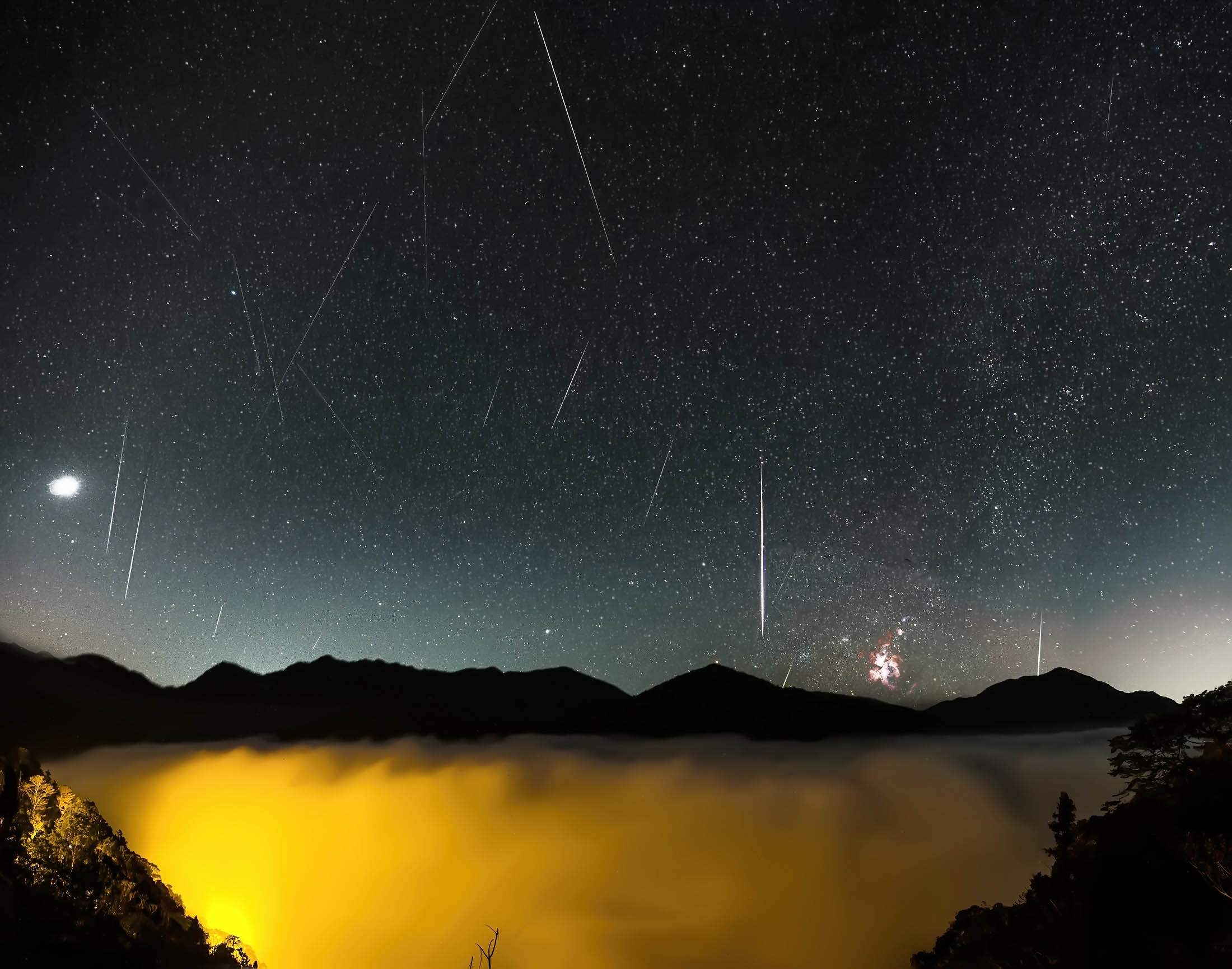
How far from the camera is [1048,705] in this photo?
101 meters

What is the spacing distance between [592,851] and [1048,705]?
8018 centimetres

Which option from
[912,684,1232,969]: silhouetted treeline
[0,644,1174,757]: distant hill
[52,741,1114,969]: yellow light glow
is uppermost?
[912,684,1232,969]: silhouetted treeline

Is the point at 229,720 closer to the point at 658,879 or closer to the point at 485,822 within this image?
the point at 485,822

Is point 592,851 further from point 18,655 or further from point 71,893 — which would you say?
point 18,655

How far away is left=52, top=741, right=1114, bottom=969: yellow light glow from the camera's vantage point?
47656 mm

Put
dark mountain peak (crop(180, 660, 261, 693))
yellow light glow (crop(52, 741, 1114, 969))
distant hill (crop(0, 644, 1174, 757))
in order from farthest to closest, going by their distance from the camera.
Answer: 1. dark mountain peak (crop(180, 660, 261, 693))
2. distant hill (crop(0, 644, 1174, 757))
3. yellow light glow (crop(52, 741, 1114, 969))

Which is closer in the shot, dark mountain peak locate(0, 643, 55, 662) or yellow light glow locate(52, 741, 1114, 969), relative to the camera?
yellow light glow locate(52, 741, 1114, 969)

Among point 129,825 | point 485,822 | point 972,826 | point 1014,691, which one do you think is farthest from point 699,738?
point 129,825

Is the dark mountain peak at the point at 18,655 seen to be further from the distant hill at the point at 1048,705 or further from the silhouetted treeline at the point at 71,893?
the distant hill at the point at 1048,705

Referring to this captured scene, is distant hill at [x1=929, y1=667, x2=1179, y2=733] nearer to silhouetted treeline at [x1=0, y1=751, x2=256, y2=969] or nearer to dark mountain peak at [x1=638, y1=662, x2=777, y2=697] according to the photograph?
dark mountain peak at [x1=638, y1=662, x2=777, y2=697]

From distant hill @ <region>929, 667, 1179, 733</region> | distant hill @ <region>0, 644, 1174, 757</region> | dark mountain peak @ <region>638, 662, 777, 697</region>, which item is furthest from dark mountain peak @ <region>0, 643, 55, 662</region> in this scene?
distant hill @ <region>929, 667, 1179, 733</region>

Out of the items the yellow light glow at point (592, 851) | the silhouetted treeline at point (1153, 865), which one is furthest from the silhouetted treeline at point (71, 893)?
the yellow light glow at point (592, 851)

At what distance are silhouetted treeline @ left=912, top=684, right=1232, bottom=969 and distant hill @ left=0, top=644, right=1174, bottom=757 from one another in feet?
265

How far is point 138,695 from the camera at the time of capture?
97.6 meters
